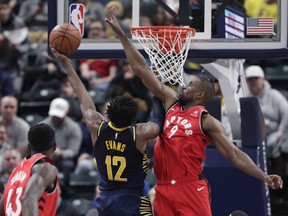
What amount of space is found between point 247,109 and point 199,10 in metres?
1.23

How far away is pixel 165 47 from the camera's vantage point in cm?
865

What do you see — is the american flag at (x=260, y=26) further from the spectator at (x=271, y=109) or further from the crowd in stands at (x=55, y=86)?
the spectator at (x=271, y=109)

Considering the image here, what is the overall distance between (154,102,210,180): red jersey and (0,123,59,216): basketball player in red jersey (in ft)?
2.98

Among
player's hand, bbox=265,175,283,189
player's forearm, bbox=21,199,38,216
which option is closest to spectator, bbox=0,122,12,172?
player's forearm, bbox=21,199,38,216

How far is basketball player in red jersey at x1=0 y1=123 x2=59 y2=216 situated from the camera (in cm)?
755

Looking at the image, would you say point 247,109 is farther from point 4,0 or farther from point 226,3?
point 4,0

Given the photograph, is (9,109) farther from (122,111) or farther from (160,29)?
(122,111)

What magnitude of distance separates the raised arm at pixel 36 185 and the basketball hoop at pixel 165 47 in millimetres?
1464

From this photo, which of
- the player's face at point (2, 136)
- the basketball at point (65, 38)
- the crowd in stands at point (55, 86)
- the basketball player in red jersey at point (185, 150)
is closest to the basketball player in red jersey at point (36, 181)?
the basketball at point (65, 38)

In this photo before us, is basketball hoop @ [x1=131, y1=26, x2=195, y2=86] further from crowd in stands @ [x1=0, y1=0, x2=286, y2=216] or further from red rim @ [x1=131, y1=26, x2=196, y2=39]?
crowd in stands @ [x1=0, y1=0, x2=286, y2=216]

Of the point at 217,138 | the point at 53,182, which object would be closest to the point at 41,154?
the point at 53,182

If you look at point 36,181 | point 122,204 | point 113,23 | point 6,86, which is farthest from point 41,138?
point 6,86

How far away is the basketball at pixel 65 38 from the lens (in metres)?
8.16

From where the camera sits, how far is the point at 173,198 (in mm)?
8102
